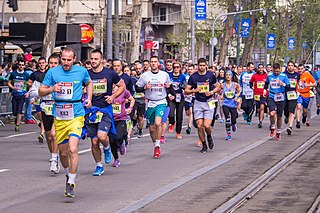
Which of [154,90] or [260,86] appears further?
[260,86]

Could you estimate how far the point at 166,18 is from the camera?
256ft

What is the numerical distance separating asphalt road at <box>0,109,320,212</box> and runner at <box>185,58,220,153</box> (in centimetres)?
53

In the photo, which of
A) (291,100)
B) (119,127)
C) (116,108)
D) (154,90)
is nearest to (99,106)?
(119,127)

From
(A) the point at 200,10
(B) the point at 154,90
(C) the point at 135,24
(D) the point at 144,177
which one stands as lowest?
(D) the point at 144,177

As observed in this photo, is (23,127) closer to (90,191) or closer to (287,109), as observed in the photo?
(287,109)

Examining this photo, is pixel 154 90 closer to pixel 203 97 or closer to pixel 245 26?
pixel 203 97

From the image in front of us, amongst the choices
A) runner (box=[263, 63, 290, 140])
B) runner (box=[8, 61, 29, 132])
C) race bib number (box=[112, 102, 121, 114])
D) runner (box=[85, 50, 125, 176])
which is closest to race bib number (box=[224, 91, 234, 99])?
runner (box=[263, 63, 290, 140])

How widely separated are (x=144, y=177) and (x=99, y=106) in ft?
4.27

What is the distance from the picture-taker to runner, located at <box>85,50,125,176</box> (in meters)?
14.1

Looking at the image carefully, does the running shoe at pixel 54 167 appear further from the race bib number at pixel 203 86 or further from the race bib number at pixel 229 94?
the race bib number at pixel 229 94

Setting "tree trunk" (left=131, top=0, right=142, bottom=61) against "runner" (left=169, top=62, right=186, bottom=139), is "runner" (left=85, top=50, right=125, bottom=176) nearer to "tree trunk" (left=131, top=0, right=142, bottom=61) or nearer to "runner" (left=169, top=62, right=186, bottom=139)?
"runner" (left=169, top=62, right=186, bottom=139)

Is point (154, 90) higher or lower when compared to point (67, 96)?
lower

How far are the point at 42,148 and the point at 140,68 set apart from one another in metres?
4.62

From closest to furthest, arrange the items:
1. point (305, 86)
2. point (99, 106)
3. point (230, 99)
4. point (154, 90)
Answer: point (99, 106), point (154, 90), point (230, 99), point (305, 86)
